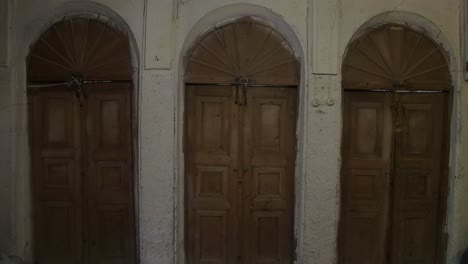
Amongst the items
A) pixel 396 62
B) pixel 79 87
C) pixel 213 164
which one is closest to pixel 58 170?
pixel 79 87

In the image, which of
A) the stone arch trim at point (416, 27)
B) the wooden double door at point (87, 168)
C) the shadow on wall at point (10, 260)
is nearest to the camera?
the shadow on wall at point (10, 260)

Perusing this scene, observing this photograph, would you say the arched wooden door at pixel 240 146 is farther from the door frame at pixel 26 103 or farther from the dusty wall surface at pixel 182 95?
the door frame at pixel 26 103

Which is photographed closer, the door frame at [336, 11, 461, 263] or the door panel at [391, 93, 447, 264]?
the door frame at [336, 11, 461, 263]

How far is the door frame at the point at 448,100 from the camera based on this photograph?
4090mm

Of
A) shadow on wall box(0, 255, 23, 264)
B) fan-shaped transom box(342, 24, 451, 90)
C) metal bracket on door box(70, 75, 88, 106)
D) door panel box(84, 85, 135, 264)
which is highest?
fan-shaped transom box(342, 24, 451, 90)

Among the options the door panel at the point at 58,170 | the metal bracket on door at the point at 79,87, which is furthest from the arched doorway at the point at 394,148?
the door panel at the point at 58,170

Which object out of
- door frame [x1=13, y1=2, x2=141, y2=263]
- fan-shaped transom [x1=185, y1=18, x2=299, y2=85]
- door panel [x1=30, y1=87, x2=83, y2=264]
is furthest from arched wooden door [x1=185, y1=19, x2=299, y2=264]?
door panel [x1=30, y1=87, x2=83, y2=264]

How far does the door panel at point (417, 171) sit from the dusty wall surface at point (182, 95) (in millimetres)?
189

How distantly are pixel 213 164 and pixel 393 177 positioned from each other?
2161 millimetres

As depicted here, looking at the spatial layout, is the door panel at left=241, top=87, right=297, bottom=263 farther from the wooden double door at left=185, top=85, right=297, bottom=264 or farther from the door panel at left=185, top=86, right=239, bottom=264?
the door panel at left=185, top=86, right=239, bottom=264

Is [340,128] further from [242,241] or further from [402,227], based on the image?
[242,241]

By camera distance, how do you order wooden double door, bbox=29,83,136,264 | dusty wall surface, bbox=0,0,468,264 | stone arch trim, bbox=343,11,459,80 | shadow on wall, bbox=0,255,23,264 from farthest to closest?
wooden double door, bbox=29,83,136,264, stone arch trim, bbox=343,11,459,80, dusty wall surface, bbox=0,0,468,264, shadow on wall, bbox=0,255,23,264

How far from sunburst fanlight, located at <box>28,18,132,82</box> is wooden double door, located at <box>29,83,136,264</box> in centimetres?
16

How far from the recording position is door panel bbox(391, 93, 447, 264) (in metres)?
4.21
